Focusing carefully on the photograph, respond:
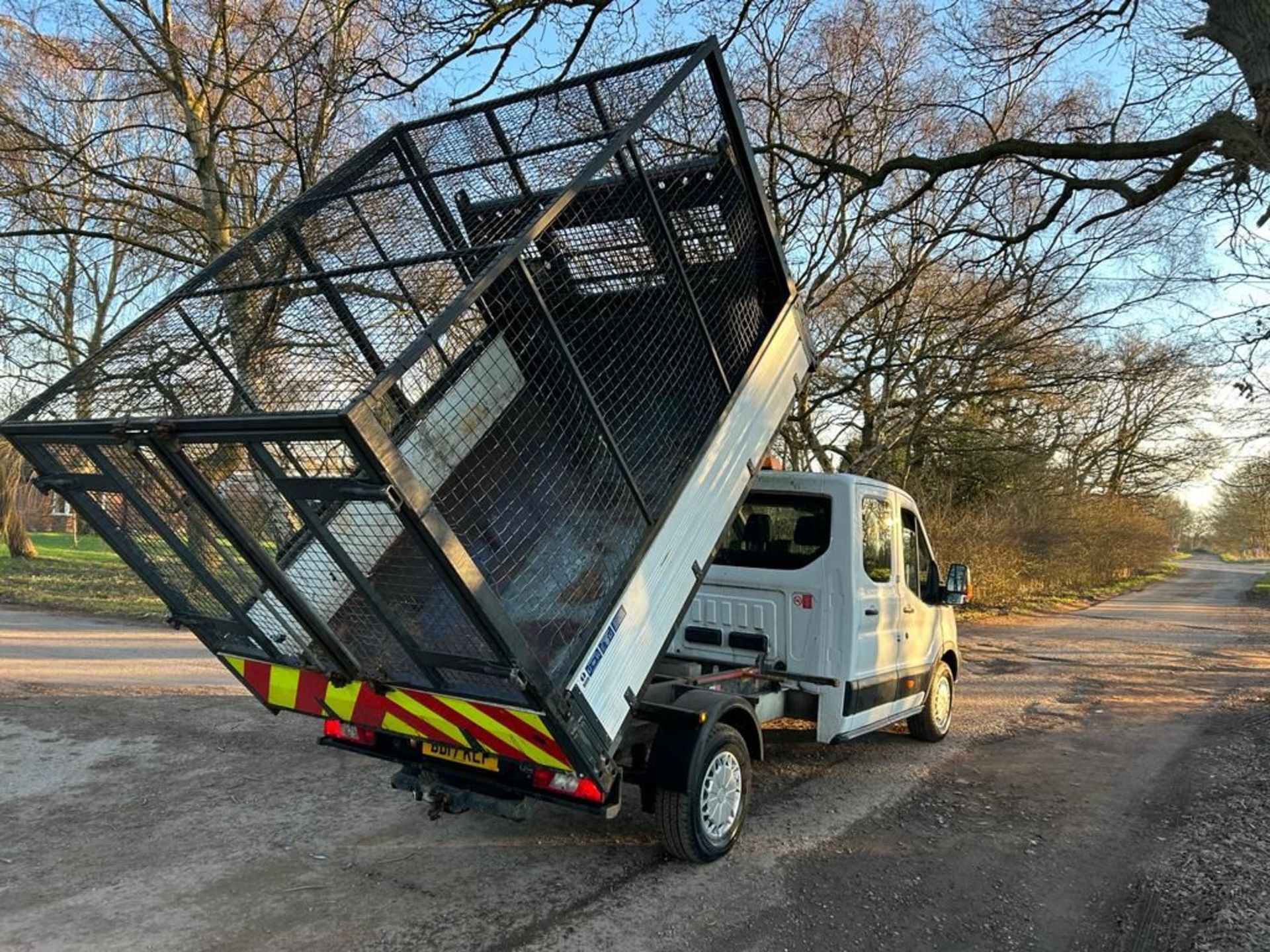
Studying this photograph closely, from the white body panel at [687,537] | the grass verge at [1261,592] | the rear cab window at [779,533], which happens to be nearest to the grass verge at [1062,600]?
the grass verge at [1261,592]

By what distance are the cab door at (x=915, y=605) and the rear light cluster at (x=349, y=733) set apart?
3.81 meters

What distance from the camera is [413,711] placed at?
3.88 m

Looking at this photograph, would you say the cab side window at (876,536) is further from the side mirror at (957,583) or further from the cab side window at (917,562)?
the side mirror at (957,583)

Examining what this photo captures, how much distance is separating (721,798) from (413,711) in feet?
→ 5.67

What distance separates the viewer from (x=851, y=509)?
5.72m

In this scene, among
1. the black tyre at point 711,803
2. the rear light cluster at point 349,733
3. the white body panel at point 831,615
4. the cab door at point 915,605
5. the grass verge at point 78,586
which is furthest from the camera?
the grass verge at point 78,586

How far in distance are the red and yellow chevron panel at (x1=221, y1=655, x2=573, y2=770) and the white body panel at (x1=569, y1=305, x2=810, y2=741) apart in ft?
0.91

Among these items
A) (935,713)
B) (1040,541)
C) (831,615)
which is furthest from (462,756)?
(1040,541)

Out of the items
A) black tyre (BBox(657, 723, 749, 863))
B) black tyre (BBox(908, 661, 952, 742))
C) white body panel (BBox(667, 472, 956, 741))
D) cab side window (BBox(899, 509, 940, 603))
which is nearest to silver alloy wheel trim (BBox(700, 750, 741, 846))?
black tyre (BBox(657, 723, 749, 863))

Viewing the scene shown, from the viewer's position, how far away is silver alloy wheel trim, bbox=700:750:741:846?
173 inches

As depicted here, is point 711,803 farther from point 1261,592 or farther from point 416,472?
point 1261,592

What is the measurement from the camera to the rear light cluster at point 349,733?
436 centimetres

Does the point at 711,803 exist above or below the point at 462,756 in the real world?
below

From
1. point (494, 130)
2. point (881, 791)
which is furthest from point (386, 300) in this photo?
point (881, 791)
